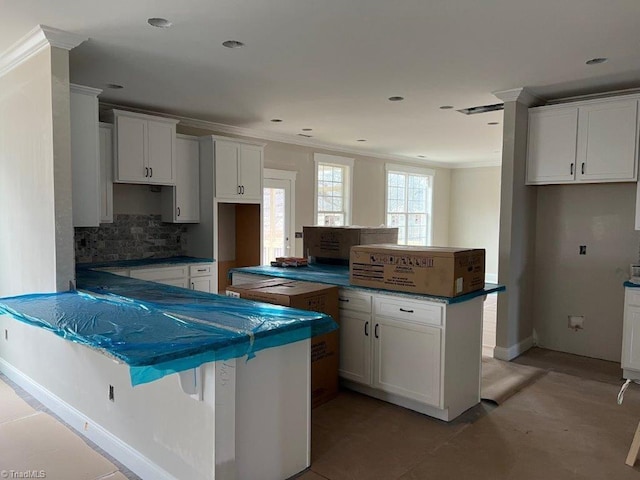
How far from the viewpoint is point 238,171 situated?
5.58 meters

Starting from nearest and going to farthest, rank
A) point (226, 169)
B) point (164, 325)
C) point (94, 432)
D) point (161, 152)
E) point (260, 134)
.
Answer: point (164, 325)
point (94, 432)
point (161, 152)
point (226, 169)
point (260, 134)

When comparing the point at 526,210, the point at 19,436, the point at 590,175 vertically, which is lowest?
the point at 19,436

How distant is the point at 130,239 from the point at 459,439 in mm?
3935

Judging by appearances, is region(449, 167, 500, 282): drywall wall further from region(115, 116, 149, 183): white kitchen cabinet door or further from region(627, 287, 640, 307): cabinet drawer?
region(115, 116, 149, 183): white kitchen cabinet door

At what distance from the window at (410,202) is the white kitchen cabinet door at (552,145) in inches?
168

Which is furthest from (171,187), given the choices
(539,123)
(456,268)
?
(539,123)

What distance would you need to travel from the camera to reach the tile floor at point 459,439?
2488mm

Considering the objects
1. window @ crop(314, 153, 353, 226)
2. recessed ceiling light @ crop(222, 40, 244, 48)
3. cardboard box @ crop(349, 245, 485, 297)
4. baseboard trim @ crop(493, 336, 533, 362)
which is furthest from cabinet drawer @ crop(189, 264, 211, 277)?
baseboard trim @ crop(493, 336, 533, 362)

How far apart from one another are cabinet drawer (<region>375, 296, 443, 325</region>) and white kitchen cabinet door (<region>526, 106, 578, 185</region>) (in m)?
2.12

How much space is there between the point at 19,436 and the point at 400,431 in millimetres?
2313

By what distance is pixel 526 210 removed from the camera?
4.55 metres

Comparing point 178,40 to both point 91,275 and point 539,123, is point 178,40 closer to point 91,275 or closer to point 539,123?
point 91,275

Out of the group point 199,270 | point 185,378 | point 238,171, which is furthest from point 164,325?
point 238,171

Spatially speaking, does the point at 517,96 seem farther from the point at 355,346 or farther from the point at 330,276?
the point at 355,346
